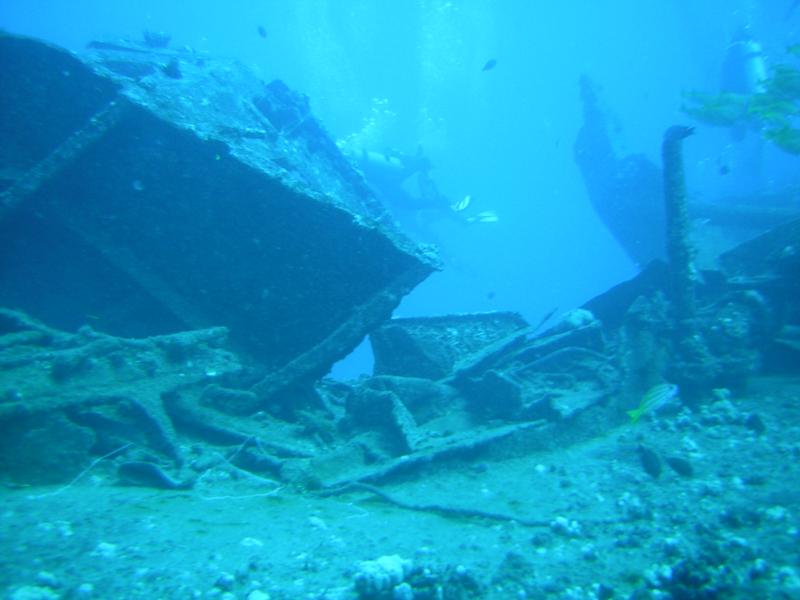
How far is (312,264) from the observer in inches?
233

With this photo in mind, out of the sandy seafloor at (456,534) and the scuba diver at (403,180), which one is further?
the scuba diver at (403,180)

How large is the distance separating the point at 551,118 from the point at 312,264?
197980 millimetres

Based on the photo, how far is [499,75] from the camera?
17125cm

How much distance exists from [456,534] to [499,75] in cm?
18919

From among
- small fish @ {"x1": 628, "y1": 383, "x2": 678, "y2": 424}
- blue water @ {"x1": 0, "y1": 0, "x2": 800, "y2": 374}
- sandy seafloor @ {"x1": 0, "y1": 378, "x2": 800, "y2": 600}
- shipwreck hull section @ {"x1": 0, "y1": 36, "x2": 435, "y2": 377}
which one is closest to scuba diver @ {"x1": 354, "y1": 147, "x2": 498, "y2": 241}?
shipwreck hull section @ {"x1": 0, "y1": 36, "x2": 435, "y2": 377}


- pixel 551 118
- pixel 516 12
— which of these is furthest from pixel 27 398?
pixel 551 118

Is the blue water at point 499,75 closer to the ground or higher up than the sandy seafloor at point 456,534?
higher up

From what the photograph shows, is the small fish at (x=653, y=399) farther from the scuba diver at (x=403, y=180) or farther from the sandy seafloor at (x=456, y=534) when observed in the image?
the scuba diver at (x=403, y=180)

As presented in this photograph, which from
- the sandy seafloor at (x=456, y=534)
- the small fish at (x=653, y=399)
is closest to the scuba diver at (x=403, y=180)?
the small fish at (x=653, y=399)

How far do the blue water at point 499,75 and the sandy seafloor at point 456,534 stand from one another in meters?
76.4

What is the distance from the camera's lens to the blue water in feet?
349

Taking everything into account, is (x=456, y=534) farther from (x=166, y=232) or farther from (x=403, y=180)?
(x=403, y=180)

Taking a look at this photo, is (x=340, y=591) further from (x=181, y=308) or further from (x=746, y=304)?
(x=746, y=304)

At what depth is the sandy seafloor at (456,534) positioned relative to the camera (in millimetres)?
2562
